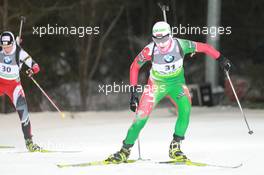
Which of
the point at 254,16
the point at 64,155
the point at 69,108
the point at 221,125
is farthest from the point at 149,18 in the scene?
the point at 64,155

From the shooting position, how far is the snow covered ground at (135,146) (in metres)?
6.65

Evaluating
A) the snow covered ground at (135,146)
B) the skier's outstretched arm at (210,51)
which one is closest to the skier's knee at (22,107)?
the snow covered ground at (135,146)

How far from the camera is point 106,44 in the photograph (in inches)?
650

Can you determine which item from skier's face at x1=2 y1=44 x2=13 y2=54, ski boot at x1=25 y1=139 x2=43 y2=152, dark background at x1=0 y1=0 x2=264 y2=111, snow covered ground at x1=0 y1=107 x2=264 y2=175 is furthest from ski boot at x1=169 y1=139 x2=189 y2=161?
dark background at x1=0 y1=0 x2=264 y2=111

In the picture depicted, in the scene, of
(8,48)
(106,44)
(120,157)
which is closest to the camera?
(120,157)

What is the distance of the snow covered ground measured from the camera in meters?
6.65

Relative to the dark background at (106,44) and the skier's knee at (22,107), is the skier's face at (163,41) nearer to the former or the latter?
the skier's knee at (22,107)

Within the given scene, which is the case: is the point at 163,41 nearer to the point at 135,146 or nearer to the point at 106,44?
the point at 135,146

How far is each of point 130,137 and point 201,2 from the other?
10753 millimetres

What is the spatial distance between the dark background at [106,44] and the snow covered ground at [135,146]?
1.98 m

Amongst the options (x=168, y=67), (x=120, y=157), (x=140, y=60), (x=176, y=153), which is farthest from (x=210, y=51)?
(x=120, y=157)

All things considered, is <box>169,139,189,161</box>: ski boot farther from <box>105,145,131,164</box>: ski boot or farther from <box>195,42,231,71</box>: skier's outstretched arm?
<box>195,42,231,71</box>: skier's outstretched arm

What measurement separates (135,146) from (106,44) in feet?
26.6

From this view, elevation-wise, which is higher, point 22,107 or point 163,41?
point 163,41
